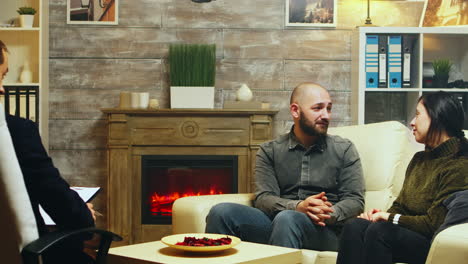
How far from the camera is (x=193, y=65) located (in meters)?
4.62

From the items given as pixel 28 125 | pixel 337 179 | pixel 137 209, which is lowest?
pixel 137 209

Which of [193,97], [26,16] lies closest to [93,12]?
[26,16]

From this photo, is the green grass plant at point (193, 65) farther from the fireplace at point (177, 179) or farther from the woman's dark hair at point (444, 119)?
the woman's dark hair at point (444, 119)

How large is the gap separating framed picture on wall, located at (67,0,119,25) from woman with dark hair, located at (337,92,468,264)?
106 inches

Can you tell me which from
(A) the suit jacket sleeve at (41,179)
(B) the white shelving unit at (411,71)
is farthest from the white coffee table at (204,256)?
(B) the white shelving unit at (411,71)

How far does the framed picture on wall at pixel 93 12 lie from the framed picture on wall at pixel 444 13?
2.20 meters

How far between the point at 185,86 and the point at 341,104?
1143mm

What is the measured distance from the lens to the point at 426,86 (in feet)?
15.1

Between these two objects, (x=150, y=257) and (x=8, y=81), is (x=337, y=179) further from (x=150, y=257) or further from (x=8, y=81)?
(x=8, y=81)

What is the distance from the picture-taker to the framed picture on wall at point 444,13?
4.60 metres

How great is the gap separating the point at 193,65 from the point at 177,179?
0.80 metres

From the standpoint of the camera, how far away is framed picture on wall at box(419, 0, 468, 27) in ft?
15.1

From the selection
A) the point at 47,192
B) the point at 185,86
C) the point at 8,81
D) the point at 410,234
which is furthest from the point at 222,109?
the point at 47,192

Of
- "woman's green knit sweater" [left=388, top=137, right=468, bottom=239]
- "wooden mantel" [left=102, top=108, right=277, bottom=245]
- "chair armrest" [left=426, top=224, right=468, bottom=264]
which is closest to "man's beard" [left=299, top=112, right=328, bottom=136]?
"woman's green knit sweater" [left=388, top=137, right=468, bottom=239]
